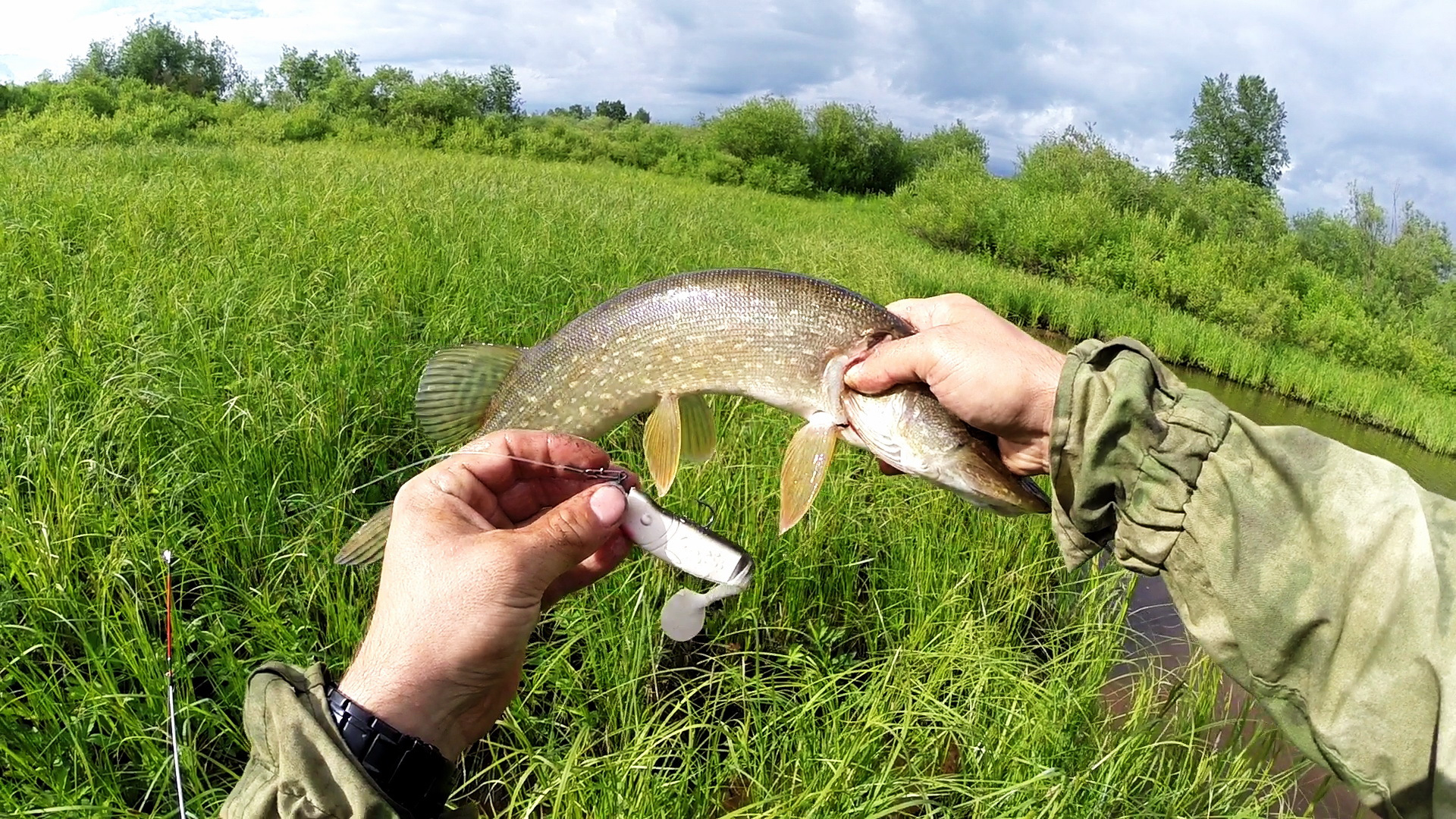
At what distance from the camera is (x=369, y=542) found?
5.81ft

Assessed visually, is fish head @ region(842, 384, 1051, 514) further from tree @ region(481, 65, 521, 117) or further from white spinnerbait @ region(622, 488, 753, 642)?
tree @ region(481, 65, 521, 117)

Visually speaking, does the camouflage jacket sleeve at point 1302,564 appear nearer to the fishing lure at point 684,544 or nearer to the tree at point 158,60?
the fishing lure at point 684,544

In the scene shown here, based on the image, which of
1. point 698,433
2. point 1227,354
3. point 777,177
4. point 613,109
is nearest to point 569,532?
point 698,433

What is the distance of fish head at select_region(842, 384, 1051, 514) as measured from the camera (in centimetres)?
199

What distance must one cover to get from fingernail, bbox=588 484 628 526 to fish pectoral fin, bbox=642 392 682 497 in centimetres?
68

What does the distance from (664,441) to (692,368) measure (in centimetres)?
22

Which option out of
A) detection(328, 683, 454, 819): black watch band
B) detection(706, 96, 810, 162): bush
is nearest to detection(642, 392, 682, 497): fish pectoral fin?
detection(328, 683, 454, 819): black watch band

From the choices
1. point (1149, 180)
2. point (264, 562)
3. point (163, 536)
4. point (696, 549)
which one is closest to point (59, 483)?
point (163, 536)

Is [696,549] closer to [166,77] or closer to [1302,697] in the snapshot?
[1302,697]

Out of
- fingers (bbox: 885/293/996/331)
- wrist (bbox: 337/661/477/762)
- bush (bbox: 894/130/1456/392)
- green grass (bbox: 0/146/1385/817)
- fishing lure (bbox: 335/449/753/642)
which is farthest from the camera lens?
bush (bbox: 894/130/1456/392)

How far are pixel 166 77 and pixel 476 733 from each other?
54348mm

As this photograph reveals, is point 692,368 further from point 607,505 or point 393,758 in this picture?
point 393,758

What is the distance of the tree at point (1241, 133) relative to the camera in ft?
115

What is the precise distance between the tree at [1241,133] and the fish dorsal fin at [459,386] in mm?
39741
